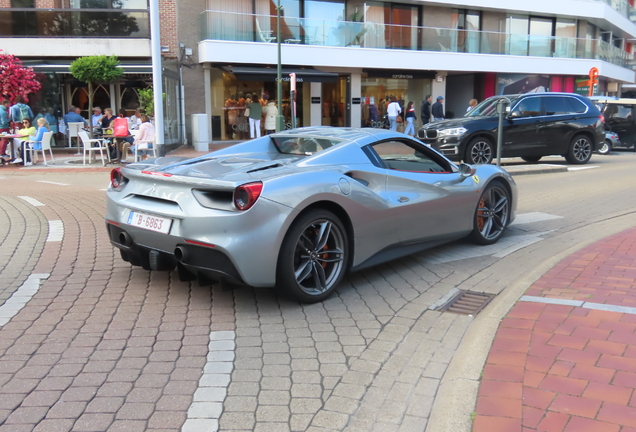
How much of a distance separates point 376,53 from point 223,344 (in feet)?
82.0

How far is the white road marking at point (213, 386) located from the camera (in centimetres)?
298

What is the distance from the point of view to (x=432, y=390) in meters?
3.38

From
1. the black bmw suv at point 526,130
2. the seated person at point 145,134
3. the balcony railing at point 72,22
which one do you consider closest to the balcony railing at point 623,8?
the black bmw suv at point 526,130

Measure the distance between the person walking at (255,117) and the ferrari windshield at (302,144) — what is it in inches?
712

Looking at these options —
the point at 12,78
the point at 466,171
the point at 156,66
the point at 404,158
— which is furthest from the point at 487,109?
the point at 12,78

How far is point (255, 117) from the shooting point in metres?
23.9

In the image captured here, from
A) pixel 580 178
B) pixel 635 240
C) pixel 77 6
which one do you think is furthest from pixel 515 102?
pixel 77 6

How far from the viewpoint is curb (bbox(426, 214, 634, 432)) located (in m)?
2.98

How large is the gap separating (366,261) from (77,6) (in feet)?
69.6

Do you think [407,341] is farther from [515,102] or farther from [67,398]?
[515,102]

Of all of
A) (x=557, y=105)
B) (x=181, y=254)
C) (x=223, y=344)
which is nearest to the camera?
(x=223, y=344)

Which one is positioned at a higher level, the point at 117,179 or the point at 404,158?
the point at 404,158

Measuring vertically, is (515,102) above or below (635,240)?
above

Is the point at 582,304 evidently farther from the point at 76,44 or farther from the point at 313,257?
the point at 76,44
